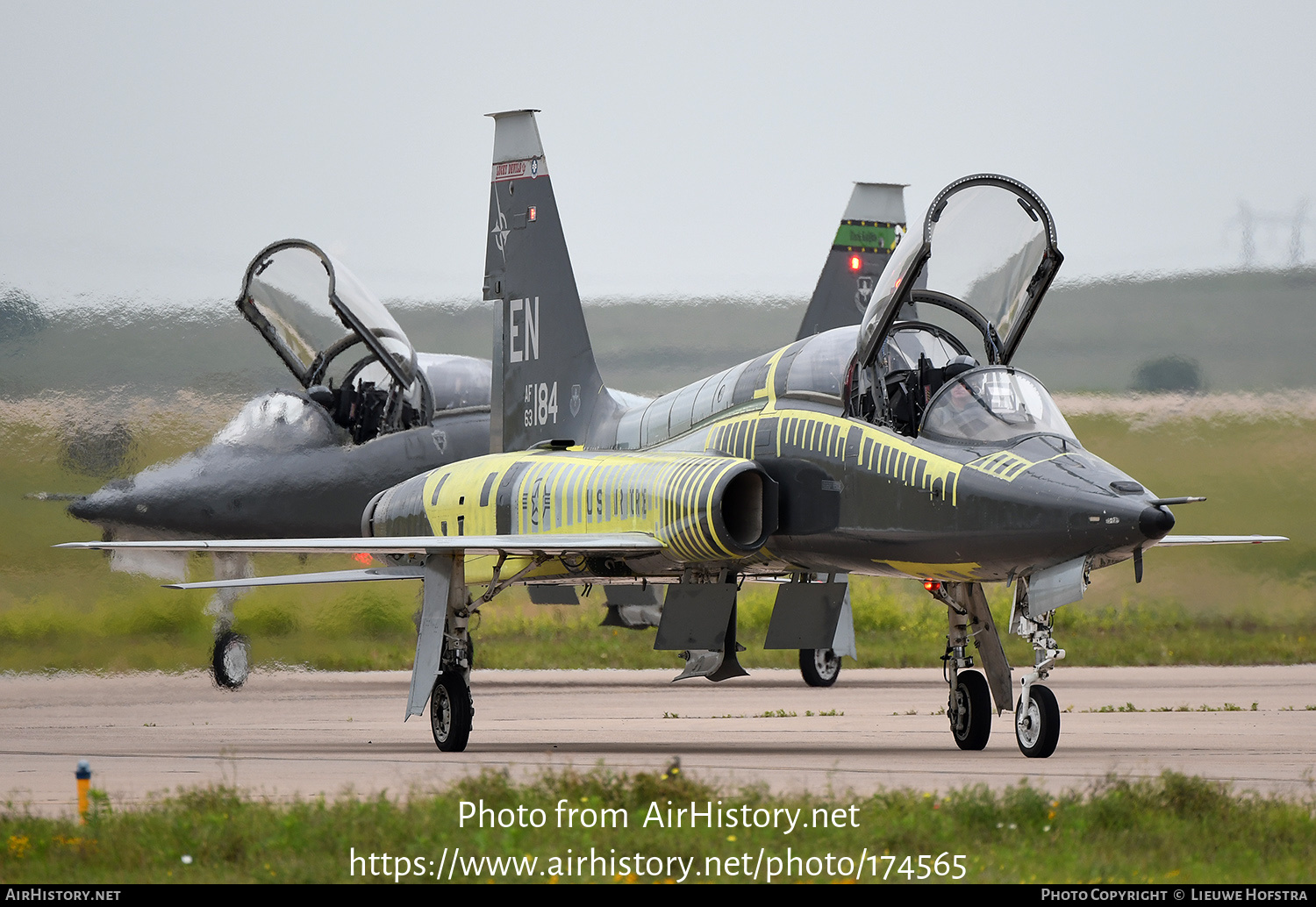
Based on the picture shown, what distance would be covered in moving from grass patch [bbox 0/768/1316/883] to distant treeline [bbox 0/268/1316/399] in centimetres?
1475

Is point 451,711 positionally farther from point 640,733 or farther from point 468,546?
point 640,733

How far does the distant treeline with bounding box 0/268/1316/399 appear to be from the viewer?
22.1 m

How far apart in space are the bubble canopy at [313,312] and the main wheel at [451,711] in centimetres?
762

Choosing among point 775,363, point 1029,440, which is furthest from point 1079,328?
point 1029,440

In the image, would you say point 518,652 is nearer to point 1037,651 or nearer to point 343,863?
point 1037,651

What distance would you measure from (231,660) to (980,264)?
40.2 ft

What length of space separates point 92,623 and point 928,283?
12375 mm

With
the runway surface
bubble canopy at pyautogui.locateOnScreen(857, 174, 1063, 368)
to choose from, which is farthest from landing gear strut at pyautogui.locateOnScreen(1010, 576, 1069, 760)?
bubble canopy at pyautogui.locateOnScreen(857, 174, 1063, 368)

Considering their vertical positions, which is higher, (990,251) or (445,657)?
(990,251)

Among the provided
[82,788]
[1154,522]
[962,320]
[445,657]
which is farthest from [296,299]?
[82,788]

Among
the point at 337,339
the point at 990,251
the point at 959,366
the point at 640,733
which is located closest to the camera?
the point at 959,366

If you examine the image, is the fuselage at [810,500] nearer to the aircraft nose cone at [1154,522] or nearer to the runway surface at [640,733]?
the aircraft nose cone at [1154,522]

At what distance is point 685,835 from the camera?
7270 mm
